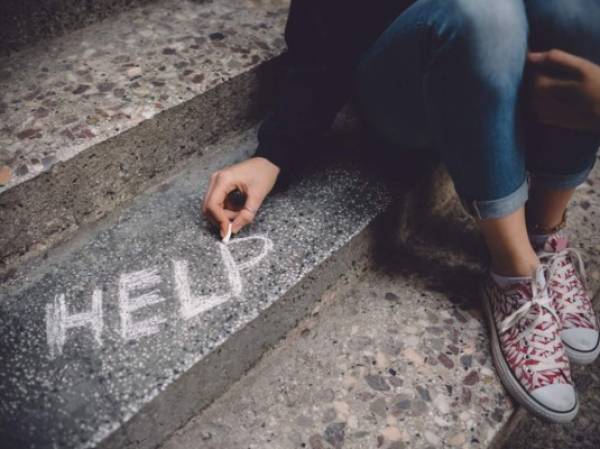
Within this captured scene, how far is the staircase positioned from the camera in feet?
3.00

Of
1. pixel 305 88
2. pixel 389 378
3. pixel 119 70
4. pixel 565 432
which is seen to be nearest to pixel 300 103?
pixel 305 88

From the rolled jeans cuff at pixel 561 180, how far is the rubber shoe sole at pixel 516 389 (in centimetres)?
31

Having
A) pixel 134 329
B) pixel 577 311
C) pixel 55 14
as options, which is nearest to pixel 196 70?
pixel 55 14

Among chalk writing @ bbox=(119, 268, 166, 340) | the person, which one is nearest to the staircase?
chalk writing @ bbox=(119, 268, 166, 340)

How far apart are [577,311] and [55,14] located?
1540 mm

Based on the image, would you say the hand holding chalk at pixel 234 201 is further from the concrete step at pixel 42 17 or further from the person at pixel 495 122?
the concrete step at pixel 42 17

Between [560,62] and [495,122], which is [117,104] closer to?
[495,122]

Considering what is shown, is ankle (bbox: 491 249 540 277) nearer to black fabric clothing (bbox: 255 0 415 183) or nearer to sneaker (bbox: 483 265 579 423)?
sneaker (bbox: 483 265 579 423)

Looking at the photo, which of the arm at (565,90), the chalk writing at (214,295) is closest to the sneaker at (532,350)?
the arm at (565,90)

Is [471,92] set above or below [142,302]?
above

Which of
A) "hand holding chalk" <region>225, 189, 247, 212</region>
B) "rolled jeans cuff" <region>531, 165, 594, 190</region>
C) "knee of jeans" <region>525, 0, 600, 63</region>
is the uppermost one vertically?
"knee of jeans" <region>525, 0, 600, 63</region>

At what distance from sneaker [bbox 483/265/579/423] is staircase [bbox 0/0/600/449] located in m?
0.04

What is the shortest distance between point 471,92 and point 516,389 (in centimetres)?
63

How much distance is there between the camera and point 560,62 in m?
0.86
